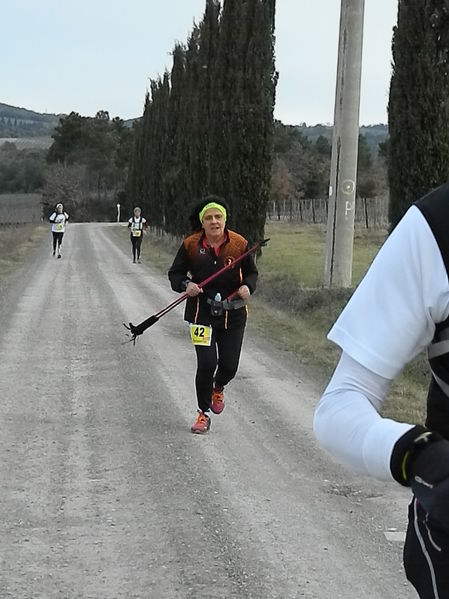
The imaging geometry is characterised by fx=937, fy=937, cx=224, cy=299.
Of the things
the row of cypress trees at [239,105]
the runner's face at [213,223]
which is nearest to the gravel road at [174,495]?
the runner's face at [213,223]

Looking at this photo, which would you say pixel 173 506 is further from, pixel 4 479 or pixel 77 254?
pixel 77 254

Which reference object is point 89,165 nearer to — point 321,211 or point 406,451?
point 321,211

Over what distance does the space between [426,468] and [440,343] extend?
0.92ft

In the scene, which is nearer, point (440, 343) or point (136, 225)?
point (440, 343)

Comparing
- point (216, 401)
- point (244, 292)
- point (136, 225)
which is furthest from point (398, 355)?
point (136, 225)

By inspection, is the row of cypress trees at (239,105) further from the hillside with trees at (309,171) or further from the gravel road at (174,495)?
the hillside with trees at (309,171)

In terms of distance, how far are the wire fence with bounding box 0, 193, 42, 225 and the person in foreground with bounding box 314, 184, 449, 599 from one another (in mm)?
66312

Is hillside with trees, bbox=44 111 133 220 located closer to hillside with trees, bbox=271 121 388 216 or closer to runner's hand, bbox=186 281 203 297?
hillside with trees, bbox=271 121 388 216

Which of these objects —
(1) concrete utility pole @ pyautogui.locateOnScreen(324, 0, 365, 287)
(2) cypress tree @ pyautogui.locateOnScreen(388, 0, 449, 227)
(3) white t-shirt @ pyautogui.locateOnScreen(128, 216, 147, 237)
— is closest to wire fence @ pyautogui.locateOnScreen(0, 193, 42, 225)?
(3) white t-shirt @ pyautogui.locateOnScreen(128, 216, 147, 237)

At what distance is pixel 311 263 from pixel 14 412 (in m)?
17.7

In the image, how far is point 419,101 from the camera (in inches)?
515

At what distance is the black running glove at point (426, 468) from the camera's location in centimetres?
156

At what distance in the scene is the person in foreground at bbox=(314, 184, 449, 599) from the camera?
1.68 m

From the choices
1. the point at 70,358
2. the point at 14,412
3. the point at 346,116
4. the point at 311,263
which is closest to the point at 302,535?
the point at 14,412
